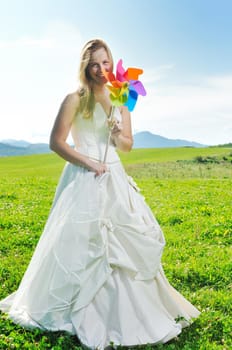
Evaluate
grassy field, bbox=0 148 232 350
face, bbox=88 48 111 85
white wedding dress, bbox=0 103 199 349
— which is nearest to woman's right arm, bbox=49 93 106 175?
white wedding dress, bbox=0 103 199 349

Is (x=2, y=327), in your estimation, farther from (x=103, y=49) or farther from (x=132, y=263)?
(x=103, y=49)

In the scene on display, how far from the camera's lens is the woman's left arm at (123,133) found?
502 cm

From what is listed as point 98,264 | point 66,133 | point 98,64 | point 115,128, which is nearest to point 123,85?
point 98,64

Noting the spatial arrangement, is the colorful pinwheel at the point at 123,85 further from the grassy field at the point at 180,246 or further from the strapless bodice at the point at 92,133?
the grassy field at the point at 180,246

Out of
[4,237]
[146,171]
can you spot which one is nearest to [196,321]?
[4,237]

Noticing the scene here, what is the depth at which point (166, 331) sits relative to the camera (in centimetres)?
499

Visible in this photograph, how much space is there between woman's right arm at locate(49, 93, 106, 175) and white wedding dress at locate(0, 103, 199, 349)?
0.38 ft

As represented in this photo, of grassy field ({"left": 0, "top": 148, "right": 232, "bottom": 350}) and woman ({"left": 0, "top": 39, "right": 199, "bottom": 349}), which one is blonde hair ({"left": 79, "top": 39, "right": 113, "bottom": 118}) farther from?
grassy field ({"left": 0, "top": 148, "right": 232, "bottom": 350})

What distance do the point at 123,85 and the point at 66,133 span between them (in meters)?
0.75

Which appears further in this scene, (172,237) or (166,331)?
(172,237)

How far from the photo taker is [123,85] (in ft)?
15.5

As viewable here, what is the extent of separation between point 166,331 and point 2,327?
5.99 feet

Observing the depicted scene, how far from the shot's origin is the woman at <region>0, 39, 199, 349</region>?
4.80 m

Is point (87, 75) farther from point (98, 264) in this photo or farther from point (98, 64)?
point (98, 264)
